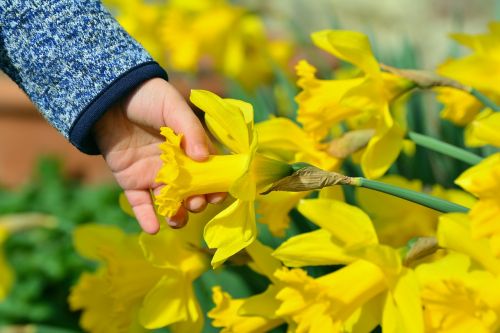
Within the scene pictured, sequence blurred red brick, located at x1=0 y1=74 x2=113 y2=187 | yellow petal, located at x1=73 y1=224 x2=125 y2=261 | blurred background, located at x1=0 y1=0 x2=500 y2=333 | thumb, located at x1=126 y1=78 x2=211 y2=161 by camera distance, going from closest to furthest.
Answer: thumb, located at x1=126 y1=78 x2=211 y2=161 < yellow petal, located at x1=73 y1=224 x2=125 y2=261 < blurred background, located at x1=0 y1=0 x2=500 y2=333 < blurred red brick, located at x1=0 y1=74 x2=113 y2=187

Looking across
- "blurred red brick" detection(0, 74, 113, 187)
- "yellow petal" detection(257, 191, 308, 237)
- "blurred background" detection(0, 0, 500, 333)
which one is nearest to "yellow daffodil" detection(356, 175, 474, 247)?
"yellow petal" detection(257, 191, 308, 237)

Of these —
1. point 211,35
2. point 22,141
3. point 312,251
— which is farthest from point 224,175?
point 22,141

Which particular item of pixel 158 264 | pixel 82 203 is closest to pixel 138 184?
pixel 158 264

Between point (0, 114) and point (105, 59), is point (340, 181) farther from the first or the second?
point (0, 114)

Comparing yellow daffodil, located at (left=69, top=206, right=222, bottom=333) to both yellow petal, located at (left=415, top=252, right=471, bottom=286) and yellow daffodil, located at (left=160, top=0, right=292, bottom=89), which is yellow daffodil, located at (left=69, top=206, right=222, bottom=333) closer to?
yellow petal, located at (left=415, top=252, right=471, bottom=286)

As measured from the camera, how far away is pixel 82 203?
2.53 meters

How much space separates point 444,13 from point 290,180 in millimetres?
2732

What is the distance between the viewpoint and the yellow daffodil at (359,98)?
40.9 inches

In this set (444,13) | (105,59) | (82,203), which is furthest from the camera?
(444,13)

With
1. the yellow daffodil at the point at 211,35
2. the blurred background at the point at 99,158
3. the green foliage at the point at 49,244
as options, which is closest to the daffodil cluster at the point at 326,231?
the blurred background at the point at 99,158

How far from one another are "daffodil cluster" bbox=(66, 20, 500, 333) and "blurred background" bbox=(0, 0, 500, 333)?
0.38 metres

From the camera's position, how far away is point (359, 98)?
1051 millimetres

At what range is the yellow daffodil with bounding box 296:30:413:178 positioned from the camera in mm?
1039

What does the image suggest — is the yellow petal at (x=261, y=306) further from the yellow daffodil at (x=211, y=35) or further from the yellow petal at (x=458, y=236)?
the yellow daffodil at (x=211, y=35)
